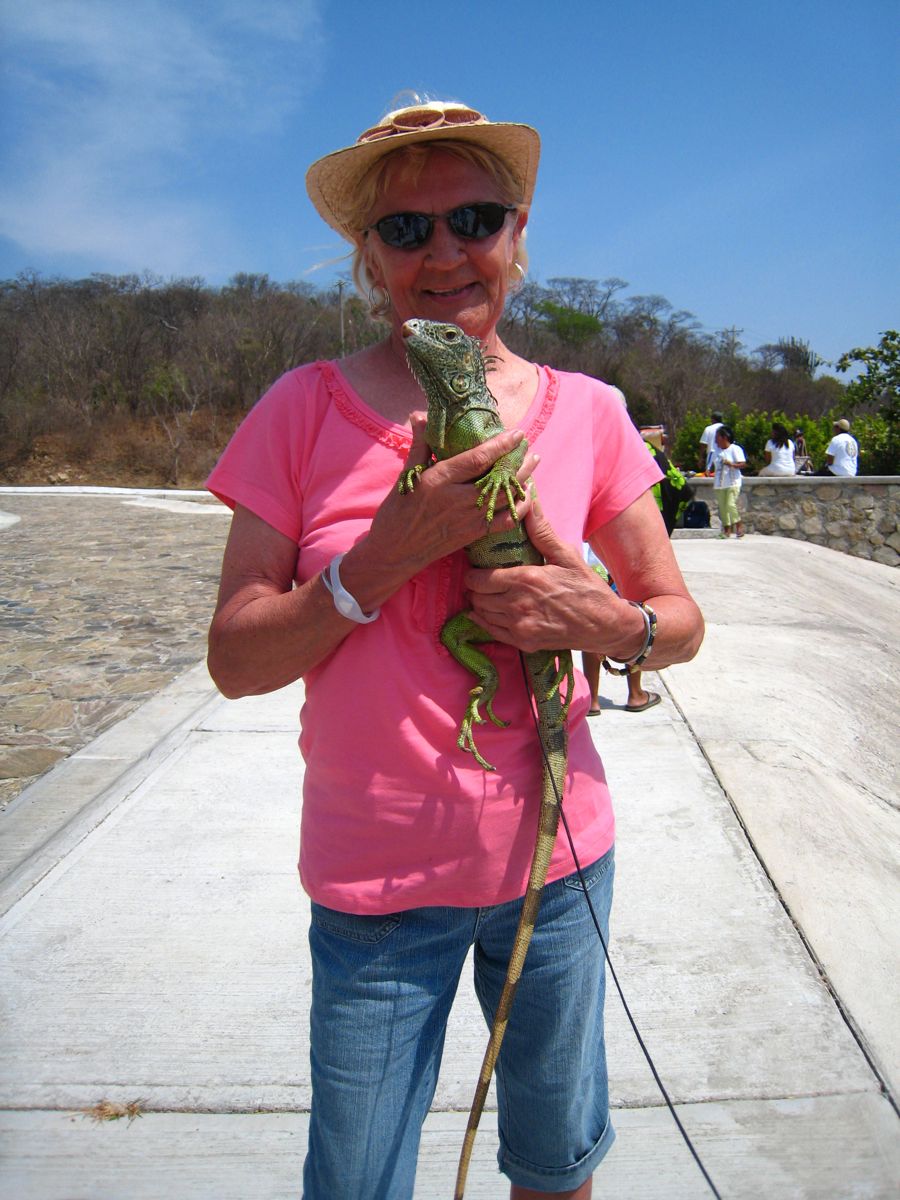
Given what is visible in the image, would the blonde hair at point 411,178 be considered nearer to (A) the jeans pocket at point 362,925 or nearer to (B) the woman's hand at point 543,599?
(B) the woman's hand at point 543,599

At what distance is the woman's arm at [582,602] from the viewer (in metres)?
1.49

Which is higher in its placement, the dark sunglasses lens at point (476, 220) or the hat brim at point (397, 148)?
the hat brim at point (397, 148)

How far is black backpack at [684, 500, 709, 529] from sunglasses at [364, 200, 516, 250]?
13.0 meters

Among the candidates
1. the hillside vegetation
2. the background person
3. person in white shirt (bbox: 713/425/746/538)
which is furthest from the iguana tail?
the hillside vegetation

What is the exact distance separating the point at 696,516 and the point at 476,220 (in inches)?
517

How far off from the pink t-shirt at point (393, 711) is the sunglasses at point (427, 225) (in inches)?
9.9

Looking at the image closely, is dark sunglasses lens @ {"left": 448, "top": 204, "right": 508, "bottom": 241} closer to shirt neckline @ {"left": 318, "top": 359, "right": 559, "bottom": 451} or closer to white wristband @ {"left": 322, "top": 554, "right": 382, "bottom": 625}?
shirt neckline @ {"left": 318, "top": 359, "right": 559, "bottom": 451}

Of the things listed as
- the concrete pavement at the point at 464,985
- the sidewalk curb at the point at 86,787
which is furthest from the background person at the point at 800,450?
the sidewalk curb at the point at 86,787

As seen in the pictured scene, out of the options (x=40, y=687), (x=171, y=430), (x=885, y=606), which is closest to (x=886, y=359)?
(x=885, y=606)

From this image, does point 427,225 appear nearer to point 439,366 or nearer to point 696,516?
point 439,366

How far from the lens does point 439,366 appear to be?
1483 millimetres

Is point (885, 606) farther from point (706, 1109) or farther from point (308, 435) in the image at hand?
point (308, 435)

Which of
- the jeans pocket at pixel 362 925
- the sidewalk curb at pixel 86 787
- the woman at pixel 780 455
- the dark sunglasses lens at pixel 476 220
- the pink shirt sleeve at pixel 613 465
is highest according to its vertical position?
the woman at pixel 780 455

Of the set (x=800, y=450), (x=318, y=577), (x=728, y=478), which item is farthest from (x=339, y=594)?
(x=800, y=450)
